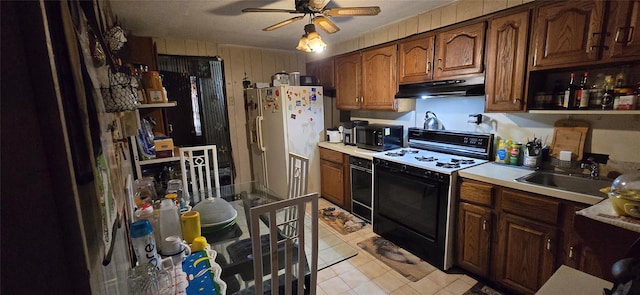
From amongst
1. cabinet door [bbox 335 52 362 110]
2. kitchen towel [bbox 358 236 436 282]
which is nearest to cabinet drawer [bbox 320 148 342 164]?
cabinet door [bbox 335 52 362 110]

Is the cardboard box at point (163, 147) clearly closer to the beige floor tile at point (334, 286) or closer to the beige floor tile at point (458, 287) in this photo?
the beige floor tile at point (334, 286)

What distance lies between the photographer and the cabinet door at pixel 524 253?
1694mm

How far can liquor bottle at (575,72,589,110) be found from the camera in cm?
177

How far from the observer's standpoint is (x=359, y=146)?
128 inches

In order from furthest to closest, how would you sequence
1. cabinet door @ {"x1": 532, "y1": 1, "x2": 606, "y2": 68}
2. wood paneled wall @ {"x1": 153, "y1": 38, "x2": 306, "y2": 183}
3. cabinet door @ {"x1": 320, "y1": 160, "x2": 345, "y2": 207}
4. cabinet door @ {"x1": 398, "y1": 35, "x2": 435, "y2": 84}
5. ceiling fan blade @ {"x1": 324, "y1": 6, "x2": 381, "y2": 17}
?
wood paneled wall @ {"x1": 153, "y1": 38, "x2": 306, "y2": 183} < cabinet door @ {"x1": 320, "y1": 160, "x2": 345, "y2": 207} < cabinet door @ {"x1": 398, "y1": 35, "x2": 435, "y2": 84} < ceiling fan blade @ {"x1": 324, "y1": 6, "x2": 381, "y2": 17} < cabinet door @ {"x1": 532, "y1": 1, "x2": 606, "y2": 68}

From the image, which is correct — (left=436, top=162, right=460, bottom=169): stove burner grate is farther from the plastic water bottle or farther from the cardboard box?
the cardboard box

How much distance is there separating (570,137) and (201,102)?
3.75 metres

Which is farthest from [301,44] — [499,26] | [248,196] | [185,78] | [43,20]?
[185,78]

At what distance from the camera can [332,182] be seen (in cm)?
356

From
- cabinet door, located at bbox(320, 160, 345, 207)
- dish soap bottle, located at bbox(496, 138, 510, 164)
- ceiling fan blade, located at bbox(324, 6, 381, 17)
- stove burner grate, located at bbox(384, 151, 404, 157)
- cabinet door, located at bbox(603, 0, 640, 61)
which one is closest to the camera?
cabinet door, located at bbox(603, 0, 640, 61)

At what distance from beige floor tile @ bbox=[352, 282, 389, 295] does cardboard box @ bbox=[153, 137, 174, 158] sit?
6.38 feet

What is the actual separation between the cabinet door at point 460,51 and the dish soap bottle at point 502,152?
0.66 m

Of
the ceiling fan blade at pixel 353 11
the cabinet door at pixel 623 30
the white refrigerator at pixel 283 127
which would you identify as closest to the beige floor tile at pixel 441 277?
the cabinet door at pixel 623 30

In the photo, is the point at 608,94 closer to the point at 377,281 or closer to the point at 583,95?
the point at 583,95
